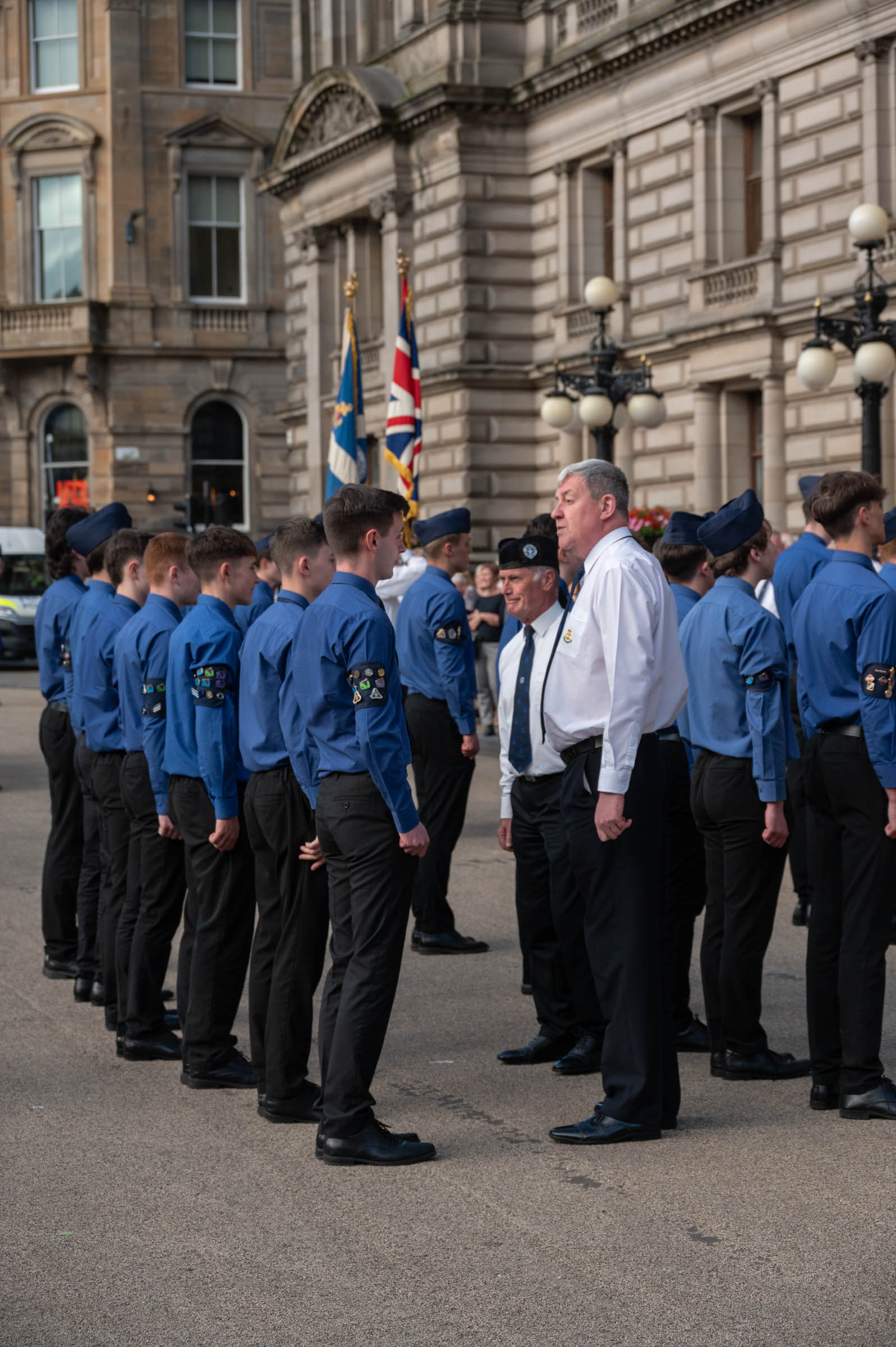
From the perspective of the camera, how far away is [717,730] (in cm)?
744

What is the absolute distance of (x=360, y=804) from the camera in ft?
21.0

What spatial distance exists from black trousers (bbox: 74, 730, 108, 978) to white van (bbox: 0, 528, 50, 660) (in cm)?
2468

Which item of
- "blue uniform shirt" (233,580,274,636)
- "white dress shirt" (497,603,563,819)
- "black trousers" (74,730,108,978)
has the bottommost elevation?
"black trousers" (74,730,108,978)

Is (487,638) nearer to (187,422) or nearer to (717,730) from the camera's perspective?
(717,730)

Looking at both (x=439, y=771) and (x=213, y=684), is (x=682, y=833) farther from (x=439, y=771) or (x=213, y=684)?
(x=439, y=771)

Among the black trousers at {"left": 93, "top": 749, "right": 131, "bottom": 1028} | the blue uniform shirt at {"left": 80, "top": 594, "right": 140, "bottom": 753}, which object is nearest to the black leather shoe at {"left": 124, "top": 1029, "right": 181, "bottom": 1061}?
the black trousers at {"left": 93, "top": 749, "right": 131, "bottom": 1028}

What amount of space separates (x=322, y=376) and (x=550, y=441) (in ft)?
25.2

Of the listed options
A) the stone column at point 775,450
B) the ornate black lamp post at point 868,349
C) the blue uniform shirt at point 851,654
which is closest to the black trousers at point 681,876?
the blue uniform shirt at point 851,654

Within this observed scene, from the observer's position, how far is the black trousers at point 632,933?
6516 mm

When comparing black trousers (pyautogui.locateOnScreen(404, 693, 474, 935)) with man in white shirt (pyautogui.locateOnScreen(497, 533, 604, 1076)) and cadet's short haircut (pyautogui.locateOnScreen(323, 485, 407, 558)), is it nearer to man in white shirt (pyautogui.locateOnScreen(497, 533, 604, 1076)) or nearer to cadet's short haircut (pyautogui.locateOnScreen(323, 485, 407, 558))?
man in white shirt (pyautogui.locateOnScreen(497, 533, 604, 1076))

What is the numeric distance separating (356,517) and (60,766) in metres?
3.93

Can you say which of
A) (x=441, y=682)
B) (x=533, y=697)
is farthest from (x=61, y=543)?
(x=533, y=697)

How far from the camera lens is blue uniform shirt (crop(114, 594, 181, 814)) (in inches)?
304

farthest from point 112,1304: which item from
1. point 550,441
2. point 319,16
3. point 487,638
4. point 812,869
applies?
point 319,16
